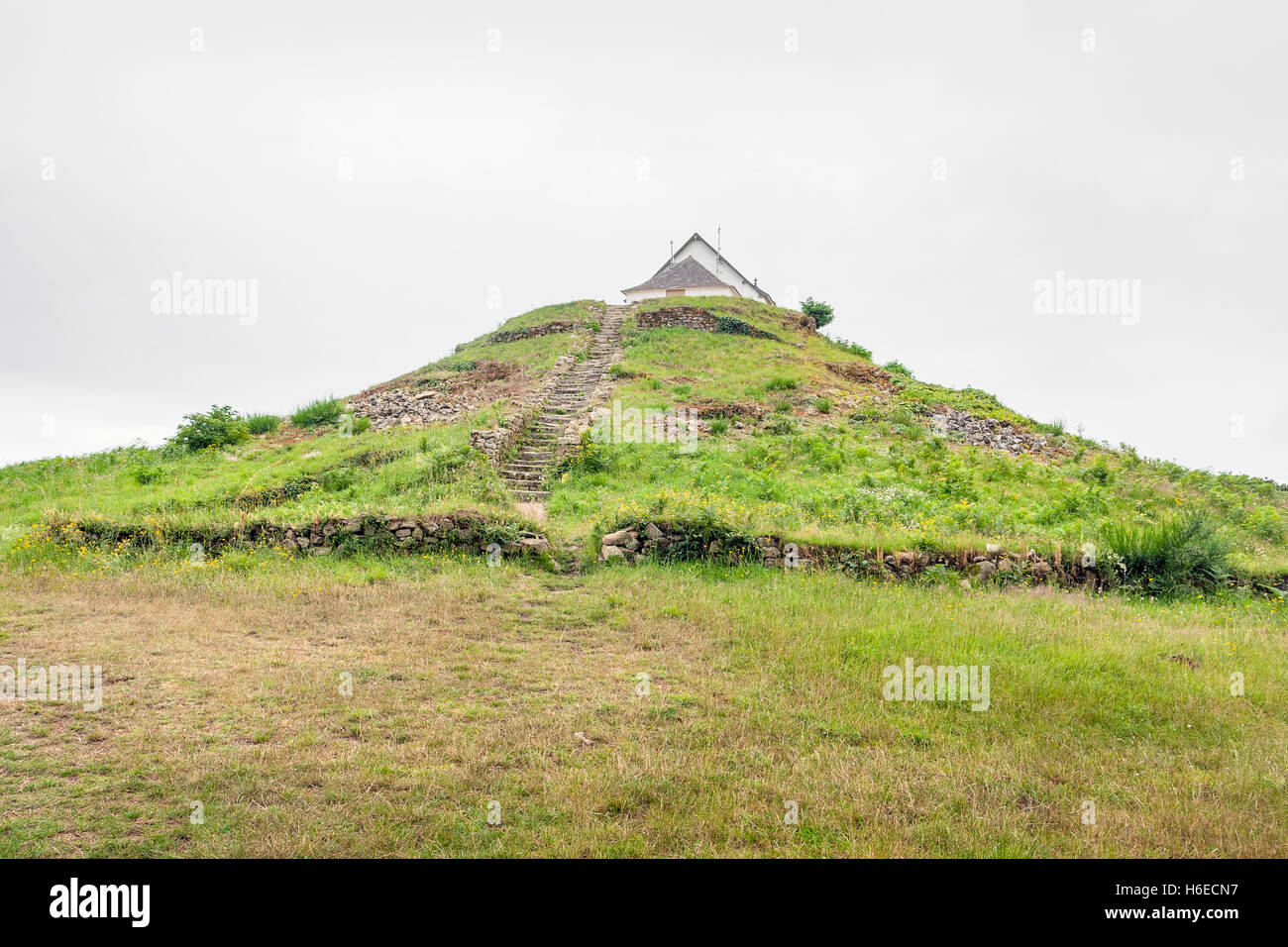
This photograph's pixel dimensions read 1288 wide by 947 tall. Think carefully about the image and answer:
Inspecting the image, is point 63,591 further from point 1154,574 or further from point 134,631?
point 1154,574

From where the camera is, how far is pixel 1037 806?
4477 millimetres

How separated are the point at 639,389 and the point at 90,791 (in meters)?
19.1

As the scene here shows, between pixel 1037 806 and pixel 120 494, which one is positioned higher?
pixel 120 494

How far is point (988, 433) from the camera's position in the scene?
2109 cm

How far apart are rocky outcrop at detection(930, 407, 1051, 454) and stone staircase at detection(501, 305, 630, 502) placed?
12.0m

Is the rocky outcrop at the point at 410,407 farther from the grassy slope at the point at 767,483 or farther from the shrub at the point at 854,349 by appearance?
the shrub at the point at 854,349

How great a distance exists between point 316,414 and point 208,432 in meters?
3.21

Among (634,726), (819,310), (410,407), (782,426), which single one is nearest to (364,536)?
(634,726)

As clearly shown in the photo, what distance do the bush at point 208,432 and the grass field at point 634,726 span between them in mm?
11562

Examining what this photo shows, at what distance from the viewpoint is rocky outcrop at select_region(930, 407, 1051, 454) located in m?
20.0

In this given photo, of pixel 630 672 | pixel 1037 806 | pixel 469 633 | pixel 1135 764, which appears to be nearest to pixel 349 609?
pixel 469 633
